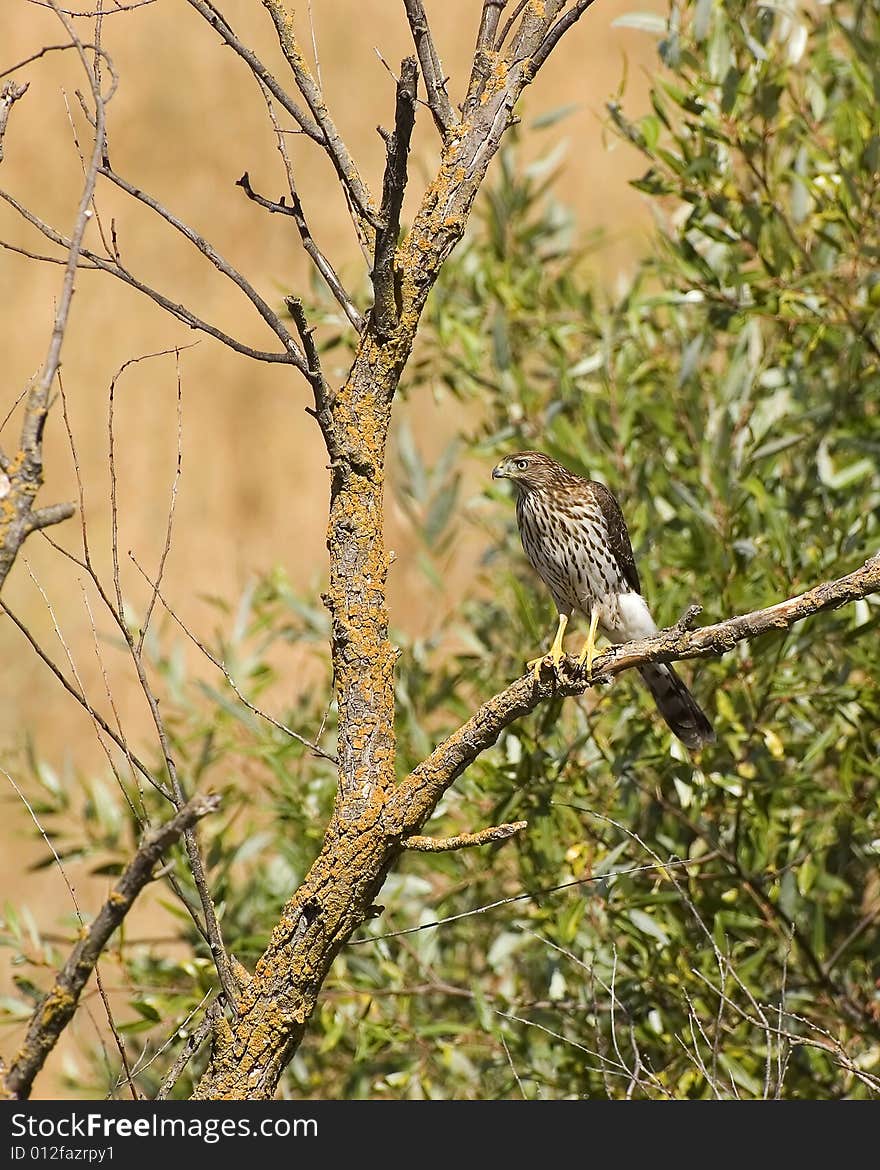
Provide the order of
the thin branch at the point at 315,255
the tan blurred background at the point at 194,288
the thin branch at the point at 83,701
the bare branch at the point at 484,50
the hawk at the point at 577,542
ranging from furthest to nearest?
the tan blurred background at the point at 194,288
the hawk at the point at 577,542
the bare branch at the point at 484,50
the thin branch at the point at 315,255
the thin branch at the point at 83,701

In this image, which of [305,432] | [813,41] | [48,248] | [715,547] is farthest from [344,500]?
[48,248]

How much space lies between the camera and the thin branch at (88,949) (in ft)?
5.02

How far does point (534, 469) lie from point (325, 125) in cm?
204

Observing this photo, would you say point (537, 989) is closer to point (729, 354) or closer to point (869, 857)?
point (869, 857)

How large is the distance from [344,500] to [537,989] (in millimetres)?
2419

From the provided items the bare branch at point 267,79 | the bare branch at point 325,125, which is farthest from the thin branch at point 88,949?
the bare branch at point 267,79

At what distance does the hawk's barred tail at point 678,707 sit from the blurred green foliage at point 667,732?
0.06 metres

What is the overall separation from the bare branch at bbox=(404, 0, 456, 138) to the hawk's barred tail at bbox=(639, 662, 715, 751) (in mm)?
1600

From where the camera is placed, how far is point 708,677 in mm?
3760

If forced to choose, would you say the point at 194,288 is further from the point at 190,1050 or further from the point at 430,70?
the point at 190,1050

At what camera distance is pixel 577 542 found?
4145 mm

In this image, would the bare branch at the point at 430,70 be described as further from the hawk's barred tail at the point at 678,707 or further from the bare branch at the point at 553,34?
the hawk's barred tail at the point at 678,707

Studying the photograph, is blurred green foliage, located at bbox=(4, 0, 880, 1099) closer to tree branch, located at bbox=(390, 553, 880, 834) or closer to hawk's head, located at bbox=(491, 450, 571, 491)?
hawk's head, located at bbox=(491, 450, 571, 491)

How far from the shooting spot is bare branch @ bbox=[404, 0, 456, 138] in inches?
91.4
